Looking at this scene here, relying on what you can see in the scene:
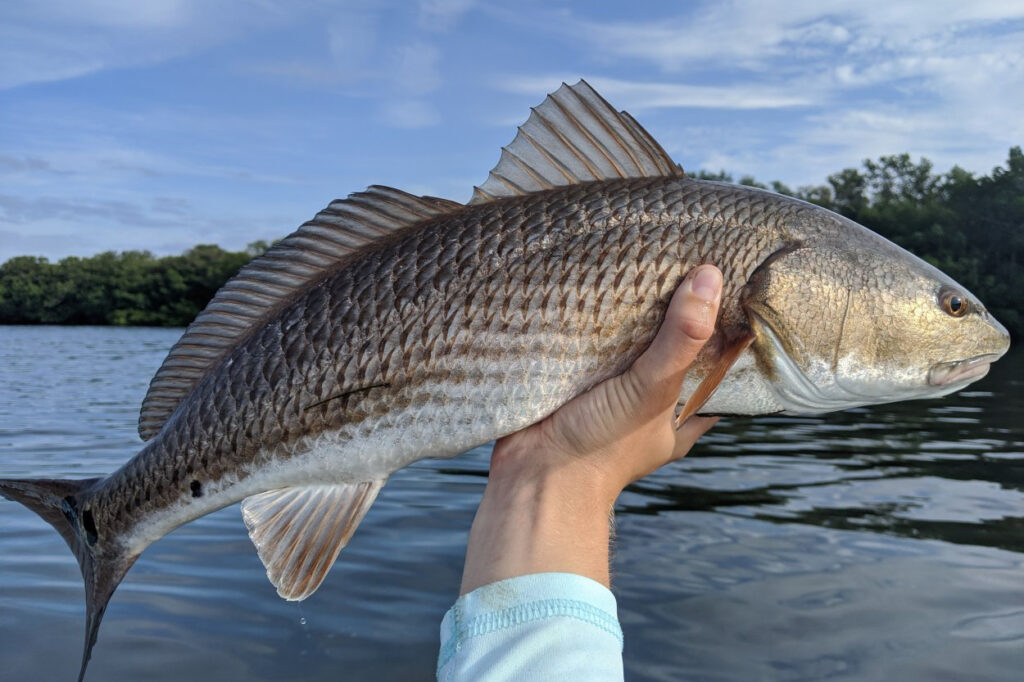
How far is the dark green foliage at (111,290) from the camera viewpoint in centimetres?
7069

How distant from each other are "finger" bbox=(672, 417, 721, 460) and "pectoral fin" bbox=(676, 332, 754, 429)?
36 centimetres

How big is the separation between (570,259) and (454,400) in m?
0.57

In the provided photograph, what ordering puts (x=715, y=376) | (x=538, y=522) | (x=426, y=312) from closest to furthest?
(x=538, y=522)
(x=715, y=376)
(x=426, y=312)

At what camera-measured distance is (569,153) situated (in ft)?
9.36

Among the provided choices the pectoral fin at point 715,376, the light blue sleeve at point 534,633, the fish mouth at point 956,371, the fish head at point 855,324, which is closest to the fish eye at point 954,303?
the fish head at point 855,324

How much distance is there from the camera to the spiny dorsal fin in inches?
110

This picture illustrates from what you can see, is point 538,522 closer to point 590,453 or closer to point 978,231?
point 590,453

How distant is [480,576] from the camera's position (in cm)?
217

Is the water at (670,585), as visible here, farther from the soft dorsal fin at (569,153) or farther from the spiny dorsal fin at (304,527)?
the soft dorsal fin at (569,153)

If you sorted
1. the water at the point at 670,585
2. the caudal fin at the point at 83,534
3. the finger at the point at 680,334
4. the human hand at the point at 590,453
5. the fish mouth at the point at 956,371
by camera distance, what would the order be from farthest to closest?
1. the water at the point at 670,585
2. the caudal fin at the point at 83,534
3. the fish mouth at the point at 956,371
4. the finger at the point at 680,334
5. the human hand at the point at 590,453

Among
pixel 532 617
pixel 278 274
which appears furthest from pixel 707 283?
pixel 278 274

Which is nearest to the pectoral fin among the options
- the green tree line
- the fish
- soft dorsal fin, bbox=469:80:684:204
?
the fish

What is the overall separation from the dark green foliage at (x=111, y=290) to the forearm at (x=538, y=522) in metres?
70.5

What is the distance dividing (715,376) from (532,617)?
3.17 feet
